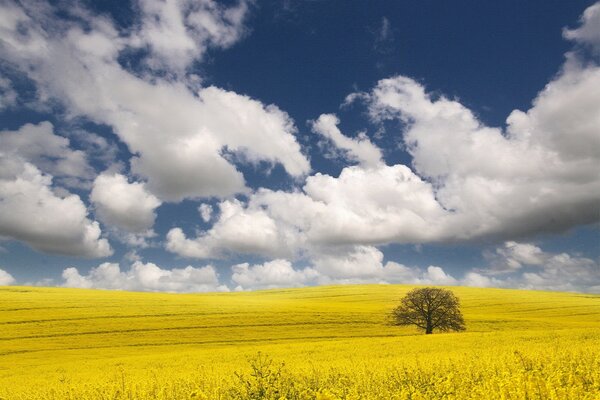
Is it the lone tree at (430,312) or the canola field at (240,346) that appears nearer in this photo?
the canola field at (240,346)

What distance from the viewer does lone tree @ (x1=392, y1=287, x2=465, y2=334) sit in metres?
45.4

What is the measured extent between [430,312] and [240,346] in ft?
71.9

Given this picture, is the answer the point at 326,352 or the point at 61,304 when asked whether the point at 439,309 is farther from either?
the point at 61,304

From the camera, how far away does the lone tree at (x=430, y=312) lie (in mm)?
45375

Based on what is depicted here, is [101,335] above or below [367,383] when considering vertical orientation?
below

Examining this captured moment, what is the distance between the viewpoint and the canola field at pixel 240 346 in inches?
469

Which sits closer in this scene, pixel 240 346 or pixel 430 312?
pixel 240 346

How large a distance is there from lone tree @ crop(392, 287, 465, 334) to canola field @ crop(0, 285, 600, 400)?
1.40 meters

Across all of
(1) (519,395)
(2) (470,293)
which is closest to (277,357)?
(1) (519,395)

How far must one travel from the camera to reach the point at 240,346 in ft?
112

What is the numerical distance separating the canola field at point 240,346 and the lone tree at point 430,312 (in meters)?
1.40

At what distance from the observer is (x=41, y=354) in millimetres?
32875

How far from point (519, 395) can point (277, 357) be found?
19.6 meters

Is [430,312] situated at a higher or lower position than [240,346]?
higher
